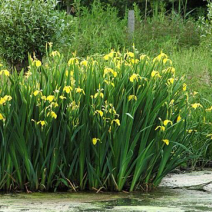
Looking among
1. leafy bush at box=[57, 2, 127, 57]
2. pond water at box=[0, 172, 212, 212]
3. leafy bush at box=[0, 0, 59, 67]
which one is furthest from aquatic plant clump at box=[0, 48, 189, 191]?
leafy bush at box=[57, 2, 127, 57]

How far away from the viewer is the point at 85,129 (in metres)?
3.88

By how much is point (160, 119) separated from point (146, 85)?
364 mm

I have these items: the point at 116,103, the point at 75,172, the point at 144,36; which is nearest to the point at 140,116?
the point at 116,103

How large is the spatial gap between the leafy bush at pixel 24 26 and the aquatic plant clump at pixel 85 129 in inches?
193

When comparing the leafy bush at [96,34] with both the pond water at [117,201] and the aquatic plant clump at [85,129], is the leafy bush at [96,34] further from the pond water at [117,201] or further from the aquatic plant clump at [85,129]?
the pond water at [117,201]

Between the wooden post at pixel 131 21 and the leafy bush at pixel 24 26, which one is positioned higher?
the wooden post at pixel 131 21

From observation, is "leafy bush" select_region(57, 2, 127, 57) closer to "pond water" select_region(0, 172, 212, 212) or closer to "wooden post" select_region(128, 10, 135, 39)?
"wooden post" select_region(128, 10, 135, 39)

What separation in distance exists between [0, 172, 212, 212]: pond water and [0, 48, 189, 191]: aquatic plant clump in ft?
0.49

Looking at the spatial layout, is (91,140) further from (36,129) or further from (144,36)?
(144,36)

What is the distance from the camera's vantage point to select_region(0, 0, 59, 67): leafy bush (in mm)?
8867

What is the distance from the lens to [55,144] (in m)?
3.87

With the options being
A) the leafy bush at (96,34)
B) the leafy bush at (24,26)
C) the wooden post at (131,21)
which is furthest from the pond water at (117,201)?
the wooden post at (131,21)

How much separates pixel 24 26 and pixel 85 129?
528cm

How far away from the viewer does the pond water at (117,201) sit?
3246 millimetres
